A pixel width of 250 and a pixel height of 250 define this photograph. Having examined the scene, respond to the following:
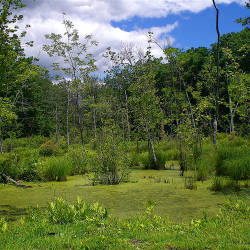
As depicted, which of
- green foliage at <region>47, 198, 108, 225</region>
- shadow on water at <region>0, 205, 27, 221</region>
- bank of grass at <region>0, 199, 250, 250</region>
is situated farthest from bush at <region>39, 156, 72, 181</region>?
green foliage at <region>47, 198, 108, 225</region>

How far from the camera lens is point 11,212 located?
573cm

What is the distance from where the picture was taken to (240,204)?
481 cm

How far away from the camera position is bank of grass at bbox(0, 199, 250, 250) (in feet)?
10.8

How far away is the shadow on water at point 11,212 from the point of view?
5.36 m

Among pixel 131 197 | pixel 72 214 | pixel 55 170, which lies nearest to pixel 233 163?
pixel 131 197

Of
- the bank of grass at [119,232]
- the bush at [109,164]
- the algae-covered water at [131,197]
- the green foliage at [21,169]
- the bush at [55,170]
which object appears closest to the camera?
the bank of grass at [119,232]

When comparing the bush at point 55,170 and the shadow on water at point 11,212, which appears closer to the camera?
the shadow on water at point 11,212

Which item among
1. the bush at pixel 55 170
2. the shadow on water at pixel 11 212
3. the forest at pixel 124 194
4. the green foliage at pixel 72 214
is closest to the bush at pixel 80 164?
the forest at pixel 124 194

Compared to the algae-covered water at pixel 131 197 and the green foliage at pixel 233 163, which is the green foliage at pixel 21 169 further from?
the green foliage at pixel 233 163

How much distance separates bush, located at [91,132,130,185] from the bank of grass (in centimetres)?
375

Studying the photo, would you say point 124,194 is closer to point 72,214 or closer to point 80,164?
point 72,214

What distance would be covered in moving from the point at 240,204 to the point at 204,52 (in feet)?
108

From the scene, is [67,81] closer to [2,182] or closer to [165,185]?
[2,182]

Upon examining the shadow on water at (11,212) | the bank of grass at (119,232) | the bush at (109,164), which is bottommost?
the shadow on water at (11,212)
